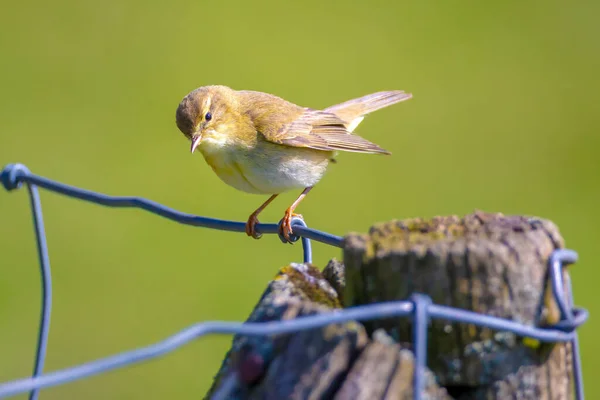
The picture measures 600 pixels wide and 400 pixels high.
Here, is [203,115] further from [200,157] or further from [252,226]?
[200,157]

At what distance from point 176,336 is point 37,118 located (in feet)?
31.9

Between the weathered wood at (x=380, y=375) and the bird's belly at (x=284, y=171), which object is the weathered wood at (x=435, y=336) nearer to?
the weathered wood at (x=380, y=375)

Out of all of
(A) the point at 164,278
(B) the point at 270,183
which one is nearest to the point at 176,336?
(B) the point at 270,183

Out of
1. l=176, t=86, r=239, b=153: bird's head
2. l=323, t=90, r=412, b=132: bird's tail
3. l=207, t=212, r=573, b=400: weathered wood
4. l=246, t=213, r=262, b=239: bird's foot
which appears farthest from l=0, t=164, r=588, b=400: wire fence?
l=323, t=90, r=412, b=132: bird's tail

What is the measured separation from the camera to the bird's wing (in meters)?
4.86

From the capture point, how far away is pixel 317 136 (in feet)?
16.6

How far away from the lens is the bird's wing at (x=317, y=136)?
486 centimetres

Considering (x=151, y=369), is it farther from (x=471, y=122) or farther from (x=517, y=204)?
(x=471, y=122)

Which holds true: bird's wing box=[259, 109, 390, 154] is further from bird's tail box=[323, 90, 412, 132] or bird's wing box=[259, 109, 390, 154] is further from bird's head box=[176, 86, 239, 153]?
bird's tail box=[323, 90, 412, 132]

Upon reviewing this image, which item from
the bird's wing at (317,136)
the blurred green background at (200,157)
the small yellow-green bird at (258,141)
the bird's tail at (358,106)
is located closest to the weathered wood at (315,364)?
the small yellow-green bird at (258,141)

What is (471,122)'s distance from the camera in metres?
11.1

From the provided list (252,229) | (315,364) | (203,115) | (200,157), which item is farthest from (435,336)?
(200,157)

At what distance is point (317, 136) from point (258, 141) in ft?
1.29

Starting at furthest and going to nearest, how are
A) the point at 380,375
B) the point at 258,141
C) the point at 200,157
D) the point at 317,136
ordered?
the point at 200,157 → the point at 317,136 → the point at 258,141 → the point at 380,375
